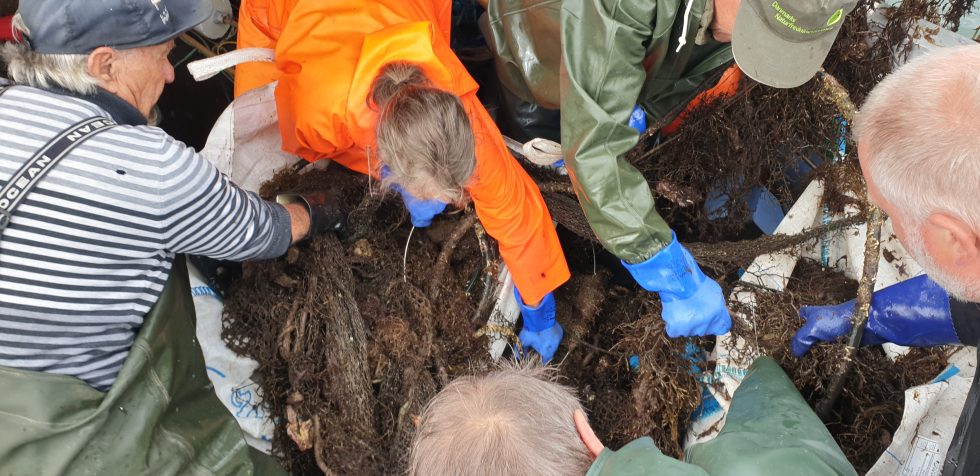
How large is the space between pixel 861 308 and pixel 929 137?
36.4 inches

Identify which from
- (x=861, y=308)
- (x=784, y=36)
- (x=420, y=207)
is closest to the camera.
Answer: (x=784, y=36)

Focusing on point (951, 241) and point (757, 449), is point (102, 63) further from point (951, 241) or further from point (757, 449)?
point (951, 241)

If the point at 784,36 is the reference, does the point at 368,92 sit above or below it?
below

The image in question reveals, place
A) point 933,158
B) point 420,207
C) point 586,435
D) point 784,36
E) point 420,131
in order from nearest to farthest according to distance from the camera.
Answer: point 933,158, point 586,435, point 784,36, point 420,131, point 420,207

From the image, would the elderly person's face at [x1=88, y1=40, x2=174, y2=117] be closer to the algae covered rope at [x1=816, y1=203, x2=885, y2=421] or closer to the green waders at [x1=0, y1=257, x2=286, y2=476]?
the green waders at [x1=0, y1=257, x2=286, y2=476]

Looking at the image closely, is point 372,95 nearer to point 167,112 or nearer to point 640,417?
point 640,417

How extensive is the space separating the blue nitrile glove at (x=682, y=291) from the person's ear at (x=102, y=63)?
156 cm

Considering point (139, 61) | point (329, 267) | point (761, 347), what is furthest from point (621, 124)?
point (139, 61)

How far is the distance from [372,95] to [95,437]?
118cm

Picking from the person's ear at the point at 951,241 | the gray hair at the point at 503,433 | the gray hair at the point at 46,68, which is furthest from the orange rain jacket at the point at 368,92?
the person's ear at the point at 951,241

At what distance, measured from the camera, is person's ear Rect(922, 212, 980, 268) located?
1193 millimetres

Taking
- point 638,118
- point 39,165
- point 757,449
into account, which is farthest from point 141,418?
point 638,118

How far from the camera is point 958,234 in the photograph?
3.94 ft

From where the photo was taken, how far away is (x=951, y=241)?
1.24 metres
